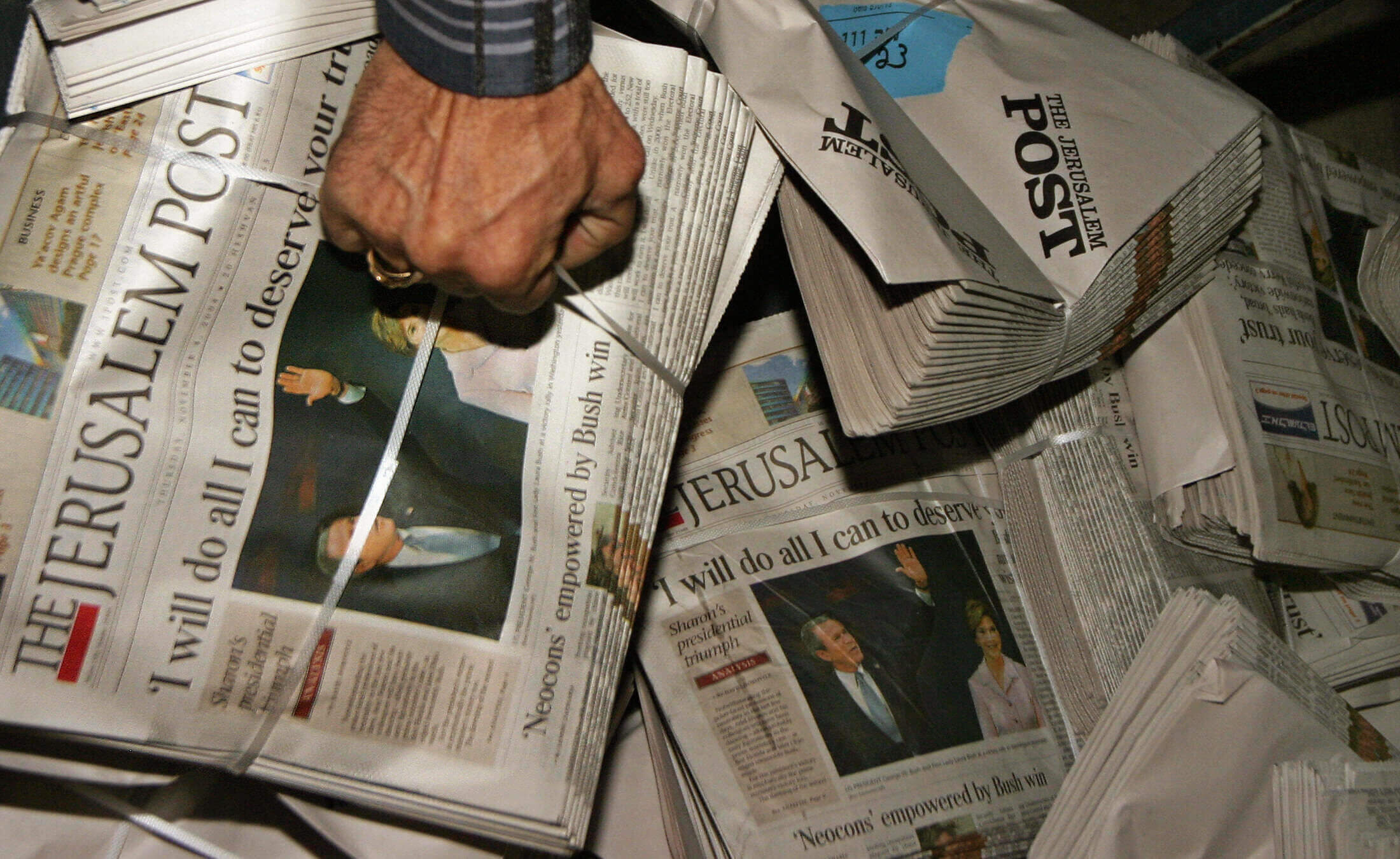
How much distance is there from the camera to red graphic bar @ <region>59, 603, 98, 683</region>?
391 mm

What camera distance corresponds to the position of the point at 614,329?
18.5 inches

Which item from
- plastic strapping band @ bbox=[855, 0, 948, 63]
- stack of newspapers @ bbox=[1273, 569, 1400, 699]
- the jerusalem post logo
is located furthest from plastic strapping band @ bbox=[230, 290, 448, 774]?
stack of newspapers @ bbox=[1273, 569, 1400, 699]

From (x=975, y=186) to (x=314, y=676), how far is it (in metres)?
0.46

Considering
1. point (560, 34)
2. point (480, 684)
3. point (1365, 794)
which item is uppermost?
point (560, 34)

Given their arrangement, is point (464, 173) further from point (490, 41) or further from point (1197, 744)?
point (1197, 744)

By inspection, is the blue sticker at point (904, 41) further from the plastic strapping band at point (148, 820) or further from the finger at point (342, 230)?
the plastic strapping band at point (148, 820)

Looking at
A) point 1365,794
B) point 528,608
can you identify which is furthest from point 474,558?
point 1365,794

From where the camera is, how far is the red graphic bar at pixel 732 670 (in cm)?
61

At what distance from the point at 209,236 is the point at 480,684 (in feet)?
0.85

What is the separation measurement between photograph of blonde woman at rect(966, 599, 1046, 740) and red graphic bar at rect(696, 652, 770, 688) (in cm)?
15

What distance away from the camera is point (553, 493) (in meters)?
0.47

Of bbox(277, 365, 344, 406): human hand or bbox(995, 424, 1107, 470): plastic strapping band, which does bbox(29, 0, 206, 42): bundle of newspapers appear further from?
bbox(995, 424, 1107, 470): plastic strapping band

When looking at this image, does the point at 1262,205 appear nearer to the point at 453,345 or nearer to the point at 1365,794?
the point at 1365,794

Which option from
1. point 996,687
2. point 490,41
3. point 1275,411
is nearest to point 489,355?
point 490,41
